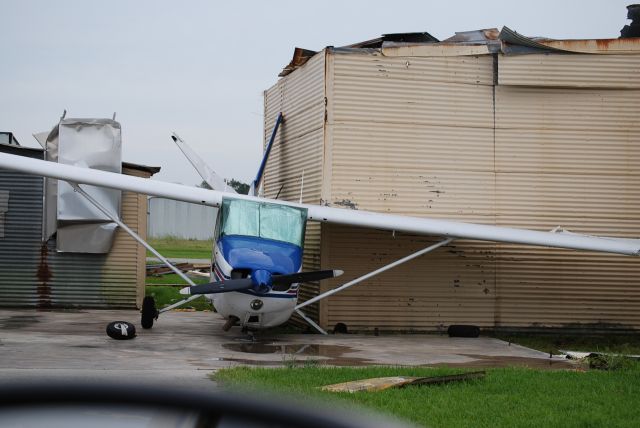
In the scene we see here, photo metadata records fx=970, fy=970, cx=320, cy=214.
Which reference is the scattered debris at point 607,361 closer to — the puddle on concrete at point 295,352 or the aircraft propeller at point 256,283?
the puddle on concrete at point 295,352

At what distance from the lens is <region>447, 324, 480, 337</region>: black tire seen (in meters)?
16.4

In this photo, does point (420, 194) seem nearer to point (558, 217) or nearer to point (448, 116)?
point (448, 116)

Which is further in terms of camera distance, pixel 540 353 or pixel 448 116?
pixel 448 116

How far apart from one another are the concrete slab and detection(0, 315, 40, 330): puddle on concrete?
16 mm

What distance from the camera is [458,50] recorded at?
56.4 ft

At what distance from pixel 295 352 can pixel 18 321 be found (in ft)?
18.8

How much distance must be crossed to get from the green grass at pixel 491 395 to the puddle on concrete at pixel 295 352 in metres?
1.22

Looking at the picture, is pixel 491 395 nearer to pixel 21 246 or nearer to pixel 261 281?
pixel 261 281

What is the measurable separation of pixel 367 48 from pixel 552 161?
3870 millimetres

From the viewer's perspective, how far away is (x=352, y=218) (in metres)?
15.1

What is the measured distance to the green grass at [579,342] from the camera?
50.0ft

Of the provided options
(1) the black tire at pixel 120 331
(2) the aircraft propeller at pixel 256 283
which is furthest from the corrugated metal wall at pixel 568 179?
Answer: (1) the black tire at pixel 120 331

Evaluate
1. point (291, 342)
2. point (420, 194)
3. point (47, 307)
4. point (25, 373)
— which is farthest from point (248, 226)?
point (47, 307)

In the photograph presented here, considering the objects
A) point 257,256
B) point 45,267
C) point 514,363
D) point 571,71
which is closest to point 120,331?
point 257,256
